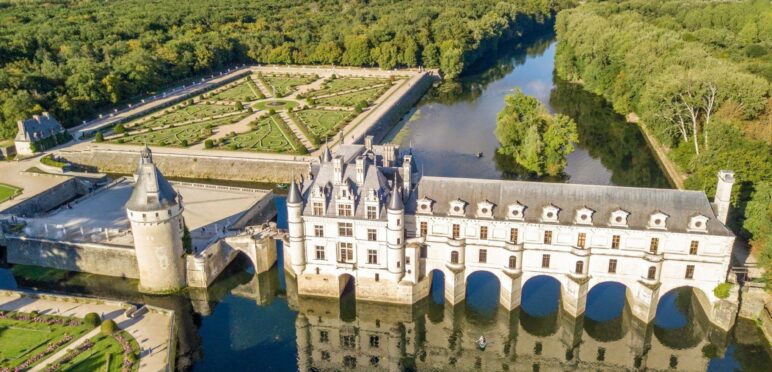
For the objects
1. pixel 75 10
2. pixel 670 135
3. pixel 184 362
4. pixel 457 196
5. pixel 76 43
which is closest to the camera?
pixel 184 362

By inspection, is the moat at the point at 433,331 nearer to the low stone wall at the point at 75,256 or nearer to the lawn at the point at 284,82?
the low stone wall at the point at 75,256

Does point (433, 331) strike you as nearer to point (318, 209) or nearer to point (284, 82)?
point (318, 209)

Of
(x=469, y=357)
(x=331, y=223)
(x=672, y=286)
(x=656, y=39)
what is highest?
(x=656, y=39)

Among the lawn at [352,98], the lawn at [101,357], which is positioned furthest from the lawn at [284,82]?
the lawn at [101,357]

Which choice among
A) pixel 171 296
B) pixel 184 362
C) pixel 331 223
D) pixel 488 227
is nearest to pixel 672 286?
pixel 488 227

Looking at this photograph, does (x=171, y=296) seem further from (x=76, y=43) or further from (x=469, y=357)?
(x=76, y=43)

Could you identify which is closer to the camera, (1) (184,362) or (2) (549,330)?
(1) (184,362)

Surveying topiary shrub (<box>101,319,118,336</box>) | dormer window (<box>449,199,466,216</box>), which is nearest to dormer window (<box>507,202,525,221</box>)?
dormer window (<box>449,199,466,216</box>)
